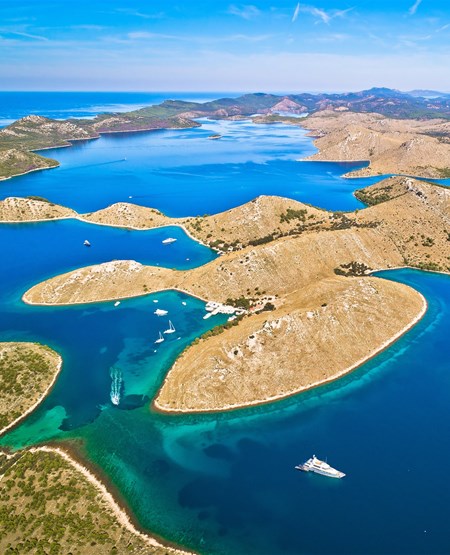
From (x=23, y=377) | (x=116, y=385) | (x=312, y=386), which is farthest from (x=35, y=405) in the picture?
(x=312, y=386)

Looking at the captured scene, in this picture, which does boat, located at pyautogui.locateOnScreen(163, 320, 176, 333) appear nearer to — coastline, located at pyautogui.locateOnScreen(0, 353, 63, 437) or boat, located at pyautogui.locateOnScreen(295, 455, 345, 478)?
coastline, located at pyautogui.locateOnScreen(0, 353, 63, 437)

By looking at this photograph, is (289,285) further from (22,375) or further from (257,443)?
(22,375)

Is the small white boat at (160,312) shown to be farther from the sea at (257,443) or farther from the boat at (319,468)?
the boat at (319,468)

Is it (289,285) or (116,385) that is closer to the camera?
(116,385)

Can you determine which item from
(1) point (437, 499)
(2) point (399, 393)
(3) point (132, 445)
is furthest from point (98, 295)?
(1) point (437, 499)

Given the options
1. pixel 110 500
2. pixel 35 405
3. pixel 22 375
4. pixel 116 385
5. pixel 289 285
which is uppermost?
pixel 289 285
